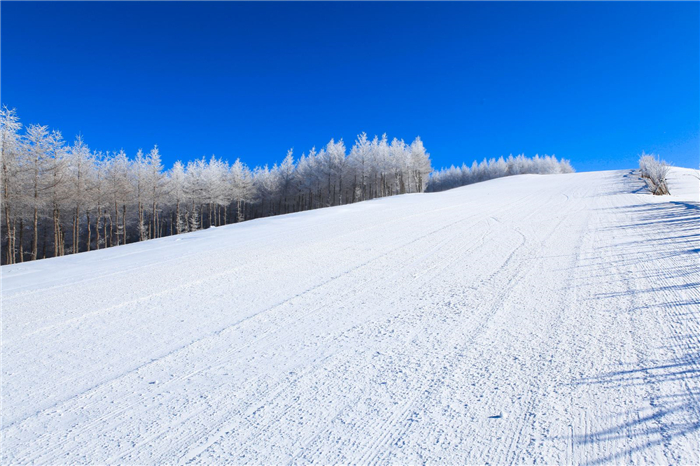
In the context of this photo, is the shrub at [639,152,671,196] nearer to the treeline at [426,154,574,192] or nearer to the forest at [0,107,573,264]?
the forest at [0,107,573,264]

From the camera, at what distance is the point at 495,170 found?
8169cm

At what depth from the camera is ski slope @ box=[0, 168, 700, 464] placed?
183 cm

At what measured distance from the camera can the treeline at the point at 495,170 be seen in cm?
8019

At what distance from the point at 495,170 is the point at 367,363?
291ft

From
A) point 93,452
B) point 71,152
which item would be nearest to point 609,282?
point 93,452

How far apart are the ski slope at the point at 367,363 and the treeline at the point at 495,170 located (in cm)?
7927

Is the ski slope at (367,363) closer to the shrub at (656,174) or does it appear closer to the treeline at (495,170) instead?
the shrub at (656,174)

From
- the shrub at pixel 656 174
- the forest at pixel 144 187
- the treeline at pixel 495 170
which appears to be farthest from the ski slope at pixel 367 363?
the treeline at pixel 495 170

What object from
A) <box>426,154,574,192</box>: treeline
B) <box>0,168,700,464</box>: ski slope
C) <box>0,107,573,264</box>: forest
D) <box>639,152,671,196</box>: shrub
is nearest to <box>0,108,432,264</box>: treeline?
<box>0,107,573,264</box>: forest

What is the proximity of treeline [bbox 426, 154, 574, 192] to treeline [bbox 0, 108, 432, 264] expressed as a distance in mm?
38933

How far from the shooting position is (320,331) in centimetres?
325

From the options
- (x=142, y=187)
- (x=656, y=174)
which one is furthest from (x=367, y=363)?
(x=142, y=187)

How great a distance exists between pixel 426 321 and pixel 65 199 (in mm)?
28402

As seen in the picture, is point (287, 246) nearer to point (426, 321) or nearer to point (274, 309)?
point (274, 309)
